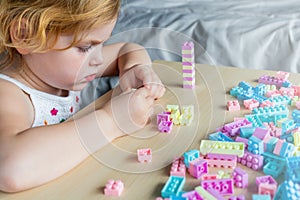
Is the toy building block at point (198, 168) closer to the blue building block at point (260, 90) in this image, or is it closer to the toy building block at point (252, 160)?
the toy building block at point (252, 160)

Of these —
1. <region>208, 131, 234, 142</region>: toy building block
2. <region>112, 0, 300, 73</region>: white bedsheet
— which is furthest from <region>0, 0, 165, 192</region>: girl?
<region>112, 0, 300, 73</region>: white bedsheet

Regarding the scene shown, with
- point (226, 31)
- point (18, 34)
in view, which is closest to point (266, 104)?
point (18, 34)

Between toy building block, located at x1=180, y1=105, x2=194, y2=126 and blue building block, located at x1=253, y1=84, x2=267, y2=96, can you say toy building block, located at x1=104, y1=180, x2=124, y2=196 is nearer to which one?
toy building block, located at x1=180, y1=105, x2=194, y2=126

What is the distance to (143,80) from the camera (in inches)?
37.0

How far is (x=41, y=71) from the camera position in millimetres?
903

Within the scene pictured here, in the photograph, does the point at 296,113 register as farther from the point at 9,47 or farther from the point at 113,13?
the point at 9,47

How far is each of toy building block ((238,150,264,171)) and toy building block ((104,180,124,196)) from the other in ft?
0.59

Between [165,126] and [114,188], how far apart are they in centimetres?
19

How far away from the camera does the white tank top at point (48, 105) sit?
908 millimetres

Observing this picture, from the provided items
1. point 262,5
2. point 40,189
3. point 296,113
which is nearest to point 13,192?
point 40,189

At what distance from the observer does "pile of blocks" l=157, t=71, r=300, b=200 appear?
602mm

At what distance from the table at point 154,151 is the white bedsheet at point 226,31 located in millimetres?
391

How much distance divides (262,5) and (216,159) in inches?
43.4

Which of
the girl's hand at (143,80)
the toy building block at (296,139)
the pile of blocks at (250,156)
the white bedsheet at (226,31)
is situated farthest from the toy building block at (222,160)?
the white bedsheet at (226,31)
